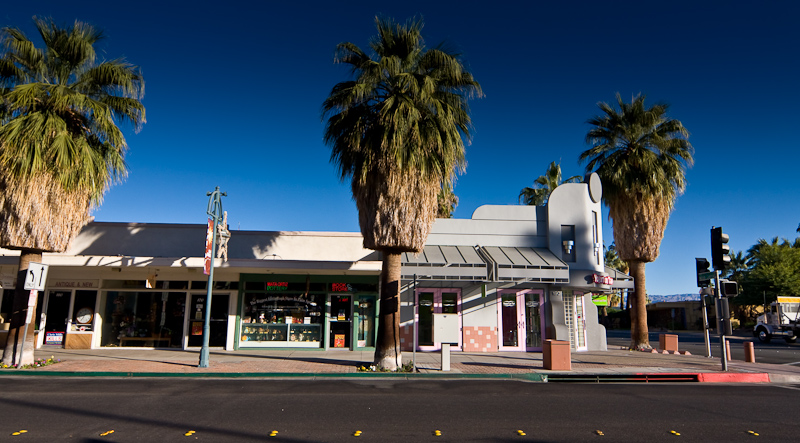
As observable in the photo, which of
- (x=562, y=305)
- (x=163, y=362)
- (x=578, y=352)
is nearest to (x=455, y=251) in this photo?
(x=562, y=305)

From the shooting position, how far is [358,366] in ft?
45.3

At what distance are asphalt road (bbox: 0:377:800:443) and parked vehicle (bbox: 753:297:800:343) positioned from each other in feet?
71.6

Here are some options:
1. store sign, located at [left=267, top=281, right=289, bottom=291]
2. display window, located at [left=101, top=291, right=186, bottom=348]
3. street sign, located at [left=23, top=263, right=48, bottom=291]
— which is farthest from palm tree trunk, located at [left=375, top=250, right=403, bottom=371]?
display window, located at [left=101, top=291, right=186, bottom=348]

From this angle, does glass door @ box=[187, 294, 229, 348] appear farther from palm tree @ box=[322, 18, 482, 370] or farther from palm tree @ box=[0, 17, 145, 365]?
palm tree @ box=[322, 18, 482, 370]

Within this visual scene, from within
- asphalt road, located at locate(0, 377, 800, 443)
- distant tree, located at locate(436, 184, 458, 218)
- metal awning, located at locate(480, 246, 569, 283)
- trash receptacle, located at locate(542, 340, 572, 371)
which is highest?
distant tree, located at locate(436, 184, 458, 218)

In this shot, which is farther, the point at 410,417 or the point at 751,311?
the point at 751,311

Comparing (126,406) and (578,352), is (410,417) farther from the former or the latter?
(578,352)

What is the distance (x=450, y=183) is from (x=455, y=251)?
506 centimetres

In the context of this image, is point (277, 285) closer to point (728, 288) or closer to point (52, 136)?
point (52, 136)

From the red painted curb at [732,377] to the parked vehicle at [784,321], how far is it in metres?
19.9

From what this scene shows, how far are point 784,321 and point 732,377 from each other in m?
20.9

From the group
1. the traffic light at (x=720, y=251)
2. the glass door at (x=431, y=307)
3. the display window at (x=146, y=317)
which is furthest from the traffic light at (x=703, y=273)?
the display window at (x=146, y=317)

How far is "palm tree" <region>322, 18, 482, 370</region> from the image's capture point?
42.8ft

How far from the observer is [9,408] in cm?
802
